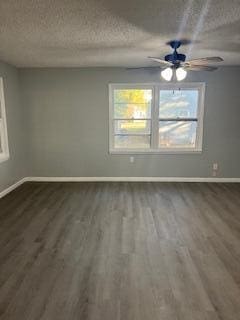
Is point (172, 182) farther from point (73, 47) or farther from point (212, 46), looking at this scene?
point (73, 47)

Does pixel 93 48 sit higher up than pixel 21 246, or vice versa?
pixel 93 48

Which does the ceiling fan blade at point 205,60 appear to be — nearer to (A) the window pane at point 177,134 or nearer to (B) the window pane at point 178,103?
(B) the window pane at point 178,103

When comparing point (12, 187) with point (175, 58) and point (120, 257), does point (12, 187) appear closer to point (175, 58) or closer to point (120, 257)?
point (120, 257)

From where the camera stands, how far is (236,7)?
216 cm

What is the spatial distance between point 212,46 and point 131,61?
1.51m

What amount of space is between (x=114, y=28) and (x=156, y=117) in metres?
2.78

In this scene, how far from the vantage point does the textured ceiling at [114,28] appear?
214cm

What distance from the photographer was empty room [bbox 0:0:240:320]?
2104 mm

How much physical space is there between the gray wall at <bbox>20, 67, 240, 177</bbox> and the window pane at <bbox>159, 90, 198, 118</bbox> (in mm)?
273

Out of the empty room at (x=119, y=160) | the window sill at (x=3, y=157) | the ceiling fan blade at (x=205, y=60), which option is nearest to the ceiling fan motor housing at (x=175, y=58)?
the empty room at (x=119, y=160)

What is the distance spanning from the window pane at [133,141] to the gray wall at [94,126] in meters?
0.23

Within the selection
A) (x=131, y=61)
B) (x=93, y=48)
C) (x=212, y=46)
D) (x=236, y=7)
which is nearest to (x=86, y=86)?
(x=131, y=61)

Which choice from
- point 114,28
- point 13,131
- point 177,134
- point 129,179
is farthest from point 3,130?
point 177,134

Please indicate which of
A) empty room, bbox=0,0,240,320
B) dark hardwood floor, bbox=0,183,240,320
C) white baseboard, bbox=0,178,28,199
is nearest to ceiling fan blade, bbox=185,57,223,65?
empty room, bbox=0,0,240,320
